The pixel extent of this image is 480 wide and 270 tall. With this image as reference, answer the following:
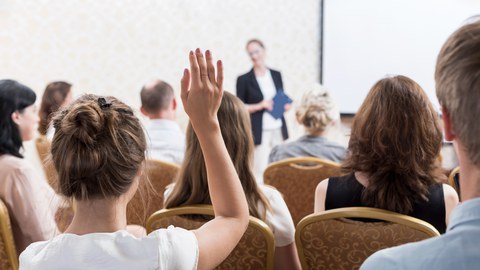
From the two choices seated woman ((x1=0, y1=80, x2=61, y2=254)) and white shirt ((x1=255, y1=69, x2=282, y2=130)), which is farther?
white shirt ((x1=255, y1=69, x2=282, y2=130))

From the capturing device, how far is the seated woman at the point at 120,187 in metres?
1.23

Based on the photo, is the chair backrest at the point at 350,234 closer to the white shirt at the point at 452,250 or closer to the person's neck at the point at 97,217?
the person's neck at the point at 97,217

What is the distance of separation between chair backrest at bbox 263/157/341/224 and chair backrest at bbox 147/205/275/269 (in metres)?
1.29

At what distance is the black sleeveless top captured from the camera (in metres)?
2.03

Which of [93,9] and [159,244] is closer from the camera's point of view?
[159,244]

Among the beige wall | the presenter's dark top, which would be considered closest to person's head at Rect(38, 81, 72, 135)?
the presenter's dark top

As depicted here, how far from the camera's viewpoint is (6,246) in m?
2.16

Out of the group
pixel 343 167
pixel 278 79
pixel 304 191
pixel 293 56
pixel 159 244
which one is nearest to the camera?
pixel 159 244

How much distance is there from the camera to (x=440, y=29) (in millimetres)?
6656

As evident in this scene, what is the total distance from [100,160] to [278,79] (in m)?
5.32

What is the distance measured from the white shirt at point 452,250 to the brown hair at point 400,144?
118cm

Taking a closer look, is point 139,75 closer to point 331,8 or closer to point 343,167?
point 331,8

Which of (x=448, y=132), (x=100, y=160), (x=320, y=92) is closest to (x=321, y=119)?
(x=320, y=92)

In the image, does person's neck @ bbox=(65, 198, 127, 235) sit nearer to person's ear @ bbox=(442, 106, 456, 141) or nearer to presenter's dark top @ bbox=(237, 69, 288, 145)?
person's ear @ bbox=(442, 106, 456, 141)
